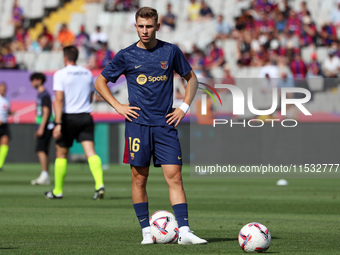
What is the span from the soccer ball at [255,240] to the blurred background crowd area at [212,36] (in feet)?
54.1

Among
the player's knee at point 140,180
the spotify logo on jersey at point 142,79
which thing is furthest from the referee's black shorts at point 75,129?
the spotify logo on jersey at point 142,79

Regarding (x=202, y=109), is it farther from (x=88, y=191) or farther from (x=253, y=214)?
(x=253, y=214)

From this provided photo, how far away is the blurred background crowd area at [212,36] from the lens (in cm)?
2623

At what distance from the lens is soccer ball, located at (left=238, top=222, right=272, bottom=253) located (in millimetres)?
6965

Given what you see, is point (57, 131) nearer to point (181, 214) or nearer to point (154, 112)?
point (154, 112)

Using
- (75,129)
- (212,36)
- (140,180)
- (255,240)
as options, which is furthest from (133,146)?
(212,36)

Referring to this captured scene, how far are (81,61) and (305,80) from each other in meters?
8.87

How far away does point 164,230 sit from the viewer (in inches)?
303

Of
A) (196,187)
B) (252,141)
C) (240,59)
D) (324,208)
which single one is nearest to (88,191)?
(196,187)

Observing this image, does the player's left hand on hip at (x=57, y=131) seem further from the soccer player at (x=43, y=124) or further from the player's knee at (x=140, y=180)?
the player's knee at (x=140, y=180)

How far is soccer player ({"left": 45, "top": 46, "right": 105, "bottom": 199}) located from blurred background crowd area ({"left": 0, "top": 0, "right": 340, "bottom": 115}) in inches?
Answer: 446

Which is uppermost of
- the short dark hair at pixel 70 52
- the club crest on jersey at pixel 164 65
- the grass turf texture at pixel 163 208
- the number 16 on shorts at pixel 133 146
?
the short dark hair at pixel 70 52

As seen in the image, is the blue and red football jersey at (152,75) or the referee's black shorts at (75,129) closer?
the blue and red football jersey at (152,75)

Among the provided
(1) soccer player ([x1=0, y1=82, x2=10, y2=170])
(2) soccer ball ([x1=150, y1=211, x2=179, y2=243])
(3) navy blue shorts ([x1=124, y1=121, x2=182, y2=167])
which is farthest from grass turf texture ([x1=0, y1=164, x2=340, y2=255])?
(1) soccer player ([x1=0, y1=82, x2=10, y2=170])
